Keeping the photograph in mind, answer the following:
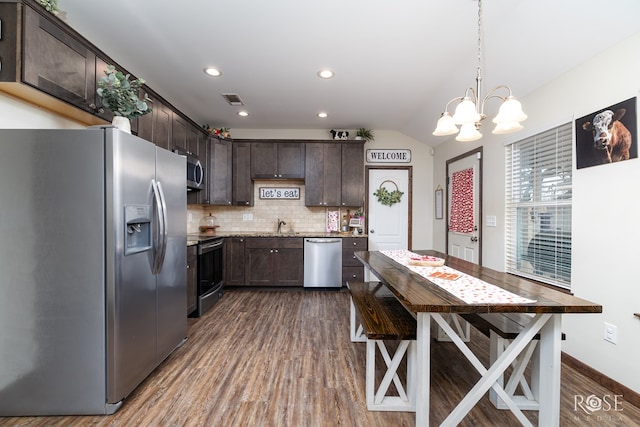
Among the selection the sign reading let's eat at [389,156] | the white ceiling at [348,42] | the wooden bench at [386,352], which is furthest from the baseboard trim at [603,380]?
the sign reading let's eat at [389,156]

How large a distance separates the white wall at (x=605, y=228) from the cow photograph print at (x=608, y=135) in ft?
0.14

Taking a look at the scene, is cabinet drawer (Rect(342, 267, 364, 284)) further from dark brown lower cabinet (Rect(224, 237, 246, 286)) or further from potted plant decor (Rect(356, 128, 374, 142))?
potted plant decor (Rect(356, 128, 374, 142))

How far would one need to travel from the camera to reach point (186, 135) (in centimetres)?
349

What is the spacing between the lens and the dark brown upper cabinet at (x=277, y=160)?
14.7 ft

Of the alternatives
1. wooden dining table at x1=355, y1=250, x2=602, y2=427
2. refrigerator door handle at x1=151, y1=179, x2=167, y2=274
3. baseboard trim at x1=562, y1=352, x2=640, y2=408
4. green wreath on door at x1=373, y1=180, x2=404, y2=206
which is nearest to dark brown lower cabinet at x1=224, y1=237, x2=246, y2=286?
refrigerator door handle at x1=151, y1=179, x2=167, y2=274

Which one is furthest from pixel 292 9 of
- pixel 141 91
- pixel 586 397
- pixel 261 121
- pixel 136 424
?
pixel 586 397

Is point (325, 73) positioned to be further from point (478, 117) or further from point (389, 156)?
point (389, 156)

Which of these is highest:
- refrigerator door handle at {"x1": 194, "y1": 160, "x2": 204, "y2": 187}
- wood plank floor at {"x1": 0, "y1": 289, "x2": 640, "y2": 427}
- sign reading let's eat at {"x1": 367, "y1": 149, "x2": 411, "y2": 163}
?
sign reading let's eat at {"x1": 367, "y1": 149, "x2": 411, "y2": 163}

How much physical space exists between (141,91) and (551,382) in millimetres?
3651

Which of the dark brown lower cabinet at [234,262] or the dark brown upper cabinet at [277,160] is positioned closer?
the dark brown lower cabinet at [234,262]

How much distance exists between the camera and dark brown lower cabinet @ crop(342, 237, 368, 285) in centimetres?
427

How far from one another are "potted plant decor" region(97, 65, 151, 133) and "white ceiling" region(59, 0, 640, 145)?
0.50m

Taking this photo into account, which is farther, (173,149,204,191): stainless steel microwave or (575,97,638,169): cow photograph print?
(173,149,204,191): stainless steel microwave

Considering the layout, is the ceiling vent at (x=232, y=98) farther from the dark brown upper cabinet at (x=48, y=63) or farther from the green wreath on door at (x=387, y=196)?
the green wreath on door at (x=387, y=196)
